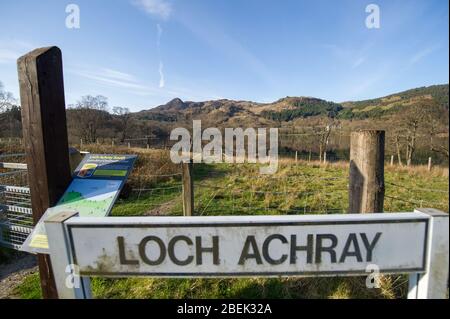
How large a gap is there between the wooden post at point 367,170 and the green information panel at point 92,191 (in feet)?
7.46

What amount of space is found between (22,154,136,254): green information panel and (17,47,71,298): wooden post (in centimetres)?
11

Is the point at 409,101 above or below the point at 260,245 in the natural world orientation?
above

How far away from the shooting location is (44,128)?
185cm

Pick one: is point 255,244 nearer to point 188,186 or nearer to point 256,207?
point 188,186

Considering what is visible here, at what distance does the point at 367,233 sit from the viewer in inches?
57.4

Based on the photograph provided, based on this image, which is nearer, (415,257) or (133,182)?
(415,257)

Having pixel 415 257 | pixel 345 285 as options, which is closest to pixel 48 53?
pixel 415 257

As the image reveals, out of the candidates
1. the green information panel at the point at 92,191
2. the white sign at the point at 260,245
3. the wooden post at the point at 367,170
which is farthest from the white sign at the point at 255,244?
the wooden post at the point at 367,170

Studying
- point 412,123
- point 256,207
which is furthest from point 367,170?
point 412,123

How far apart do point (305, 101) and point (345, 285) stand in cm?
15973

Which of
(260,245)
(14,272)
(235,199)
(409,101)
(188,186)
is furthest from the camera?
(409,101)

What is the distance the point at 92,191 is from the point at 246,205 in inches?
173
